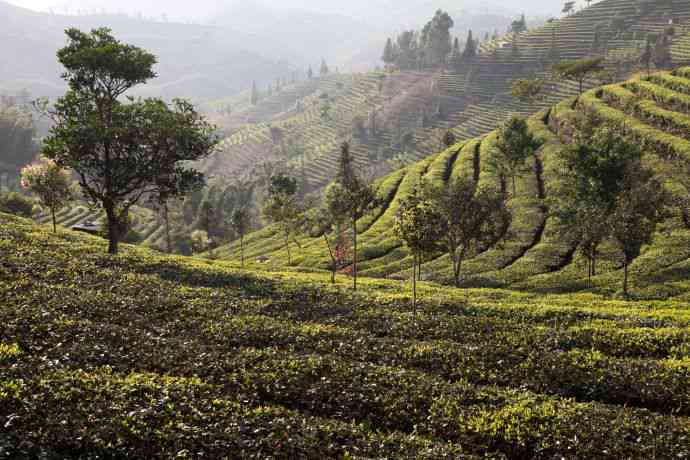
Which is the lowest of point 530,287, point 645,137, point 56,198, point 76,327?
point 530,287

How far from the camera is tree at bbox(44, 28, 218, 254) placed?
143ft

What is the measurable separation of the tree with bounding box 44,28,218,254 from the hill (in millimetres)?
12464

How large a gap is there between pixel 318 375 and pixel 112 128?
34.1 m

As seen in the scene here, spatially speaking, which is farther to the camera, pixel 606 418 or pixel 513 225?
pixel 513 225

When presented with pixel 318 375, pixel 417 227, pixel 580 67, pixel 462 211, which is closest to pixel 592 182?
pixel 462 211

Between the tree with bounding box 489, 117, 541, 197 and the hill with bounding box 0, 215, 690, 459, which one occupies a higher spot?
the tree with bounding box 489, 117, 541, 197

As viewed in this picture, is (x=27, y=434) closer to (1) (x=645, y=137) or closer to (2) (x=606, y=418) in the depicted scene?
(2) (x=606, y=418)

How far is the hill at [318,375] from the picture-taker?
16562 millimetres

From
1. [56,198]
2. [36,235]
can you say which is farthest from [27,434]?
[56,198]

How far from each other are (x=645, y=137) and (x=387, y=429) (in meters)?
91.1

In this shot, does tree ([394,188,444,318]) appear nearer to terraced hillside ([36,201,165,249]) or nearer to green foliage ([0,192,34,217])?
green foliage ([0,192,34,217])

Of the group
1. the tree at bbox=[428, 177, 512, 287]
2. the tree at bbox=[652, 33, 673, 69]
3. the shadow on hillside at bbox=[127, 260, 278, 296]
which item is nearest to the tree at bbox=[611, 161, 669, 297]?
the tree at bbox=[428, 177, 512, 287]

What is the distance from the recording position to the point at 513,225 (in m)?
79.7

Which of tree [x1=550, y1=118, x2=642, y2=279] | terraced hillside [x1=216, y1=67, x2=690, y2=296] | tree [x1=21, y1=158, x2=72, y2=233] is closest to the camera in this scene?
terraced hillside [x1=216, y1=67, x2=690, y2=296]
